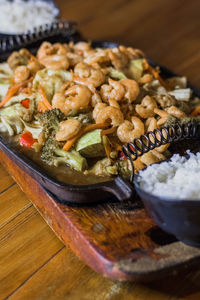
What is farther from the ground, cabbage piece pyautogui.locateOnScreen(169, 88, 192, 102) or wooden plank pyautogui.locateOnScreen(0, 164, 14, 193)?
wooden plank pyautogui.locateOnScreen(0, 164, 14, 193)

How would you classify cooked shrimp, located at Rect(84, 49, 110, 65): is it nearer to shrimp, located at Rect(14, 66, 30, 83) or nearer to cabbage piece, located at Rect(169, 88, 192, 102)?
shrimp, located at Rect(14, 66, 30, 83)

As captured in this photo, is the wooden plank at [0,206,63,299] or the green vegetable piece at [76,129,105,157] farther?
the green vegetable piece at [76,129,105,157]

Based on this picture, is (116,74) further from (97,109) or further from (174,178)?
(174,178)


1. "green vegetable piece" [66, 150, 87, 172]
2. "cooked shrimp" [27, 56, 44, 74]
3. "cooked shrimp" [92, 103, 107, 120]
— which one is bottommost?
"green vegetable piece" [66, 150, 87, 172]

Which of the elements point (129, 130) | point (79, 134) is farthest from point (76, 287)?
point (129, 130)

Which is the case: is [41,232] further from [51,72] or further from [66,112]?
[51,72]

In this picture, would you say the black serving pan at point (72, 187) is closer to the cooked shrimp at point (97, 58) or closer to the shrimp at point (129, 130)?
the shrimp at point (129, 130)

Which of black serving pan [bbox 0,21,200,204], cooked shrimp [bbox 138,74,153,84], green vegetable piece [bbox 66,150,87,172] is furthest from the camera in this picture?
cooked shrimp [bbox 138,74,153,84]

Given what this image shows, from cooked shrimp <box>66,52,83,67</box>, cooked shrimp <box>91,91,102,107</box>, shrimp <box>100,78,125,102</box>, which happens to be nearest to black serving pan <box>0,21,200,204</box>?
cooked shrimp <box>91,91,102,107</box>
